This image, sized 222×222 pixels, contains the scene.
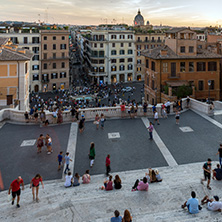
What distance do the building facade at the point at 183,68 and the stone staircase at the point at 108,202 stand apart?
27265 millimetres

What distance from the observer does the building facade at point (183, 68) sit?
3969 cm

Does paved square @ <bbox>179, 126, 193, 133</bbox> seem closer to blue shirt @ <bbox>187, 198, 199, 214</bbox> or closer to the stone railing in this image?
the stone railing

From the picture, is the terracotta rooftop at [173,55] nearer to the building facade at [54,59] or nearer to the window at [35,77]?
the building facade at [54,59]

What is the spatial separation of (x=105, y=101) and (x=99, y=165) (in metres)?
41.6

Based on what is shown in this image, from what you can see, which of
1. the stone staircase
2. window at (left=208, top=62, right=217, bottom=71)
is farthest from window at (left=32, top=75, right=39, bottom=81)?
the stone staircase

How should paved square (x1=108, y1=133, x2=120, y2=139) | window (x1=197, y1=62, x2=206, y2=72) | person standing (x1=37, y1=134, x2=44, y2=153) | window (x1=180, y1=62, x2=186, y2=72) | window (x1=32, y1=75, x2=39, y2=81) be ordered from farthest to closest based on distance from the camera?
window (x1=32, y1=75, x2=39, y2=81)
window (x1=197, y1=62, x2=206, y2=72)
window (x1=180, y1=62, x2=186, y2=72)
paved square (x1=108, y1=133, x2=120, y2=139)
person standing (x1=37, y1=134, x2=44, y2=153)

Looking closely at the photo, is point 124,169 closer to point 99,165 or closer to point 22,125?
point 99,165

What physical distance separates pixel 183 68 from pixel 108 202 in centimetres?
3349

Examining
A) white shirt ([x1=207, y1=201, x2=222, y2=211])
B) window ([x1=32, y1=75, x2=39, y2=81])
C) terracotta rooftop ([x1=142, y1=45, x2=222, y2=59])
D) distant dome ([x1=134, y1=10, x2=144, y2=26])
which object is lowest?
white shirt ([x1=207, y1=201, x2=222, y2=211])

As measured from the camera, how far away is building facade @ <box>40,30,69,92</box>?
65500 mm

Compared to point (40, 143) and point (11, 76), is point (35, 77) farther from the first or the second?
point (40, 143)

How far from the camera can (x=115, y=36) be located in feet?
252

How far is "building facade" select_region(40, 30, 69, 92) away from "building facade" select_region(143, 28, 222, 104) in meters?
32.3

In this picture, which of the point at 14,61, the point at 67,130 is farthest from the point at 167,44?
the point at 67,130
